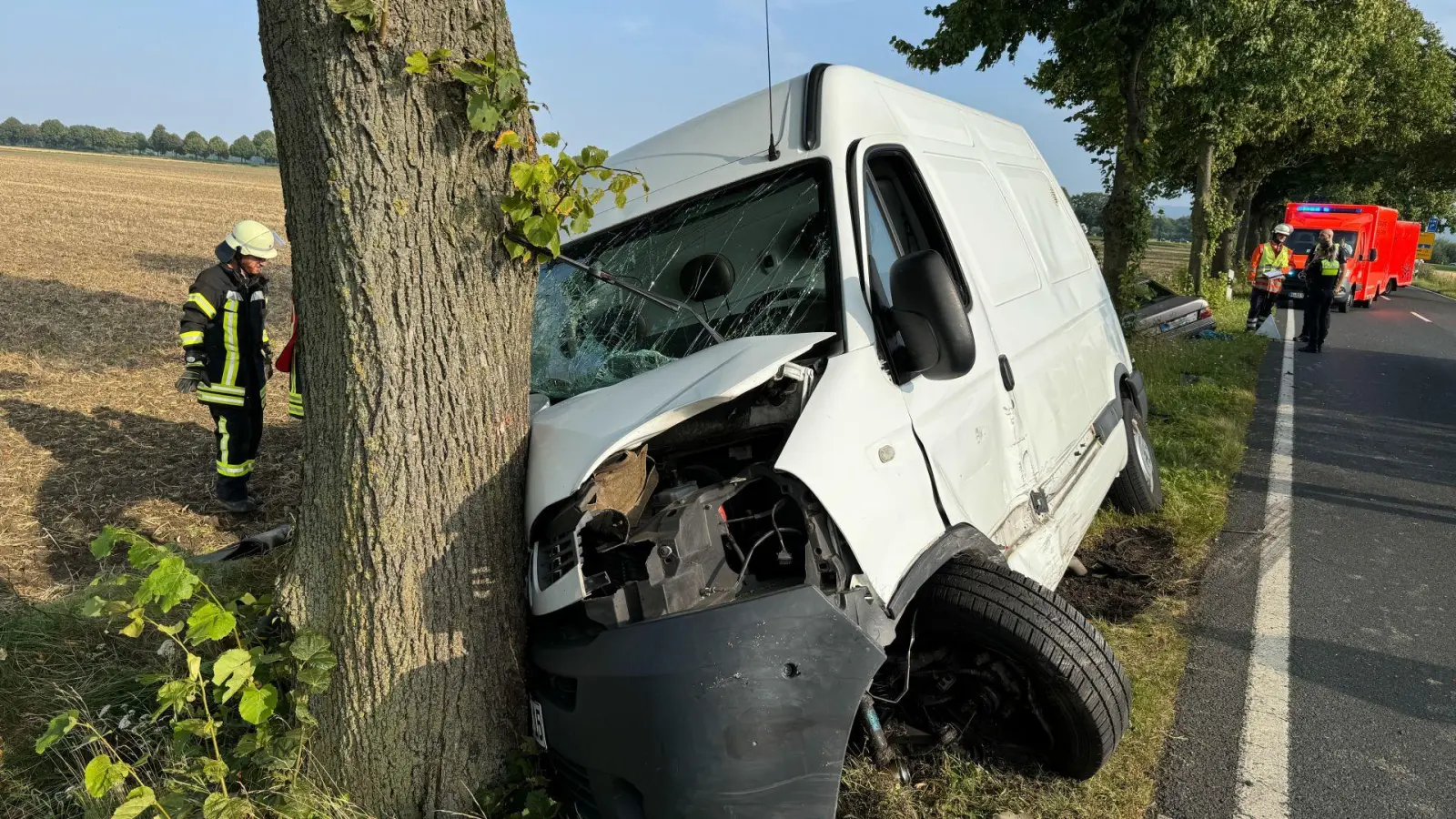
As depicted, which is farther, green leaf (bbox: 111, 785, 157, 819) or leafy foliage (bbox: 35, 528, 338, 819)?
leafy foliage (bbox: 35, 528, 338, 819)

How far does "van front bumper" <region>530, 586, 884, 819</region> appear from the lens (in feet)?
7.08

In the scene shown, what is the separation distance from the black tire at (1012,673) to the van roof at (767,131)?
4.81 feet

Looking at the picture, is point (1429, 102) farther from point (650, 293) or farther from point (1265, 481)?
point (650, 293)

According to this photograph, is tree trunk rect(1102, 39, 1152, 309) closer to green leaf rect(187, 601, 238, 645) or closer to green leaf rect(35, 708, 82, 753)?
green leaf rect(187, 601, 238, 645)

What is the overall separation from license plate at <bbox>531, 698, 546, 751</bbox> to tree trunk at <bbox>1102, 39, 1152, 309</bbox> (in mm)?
10918

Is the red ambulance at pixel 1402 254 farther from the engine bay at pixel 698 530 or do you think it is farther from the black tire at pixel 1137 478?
the engine bay at pixel 698 530

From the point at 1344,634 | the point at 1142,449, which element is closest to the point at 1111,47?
the point at 1142,449

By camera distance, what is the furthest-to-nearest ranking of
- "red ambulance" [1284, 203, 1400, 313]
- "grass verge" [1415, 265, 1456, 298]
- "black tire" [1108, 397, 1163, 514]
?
"grass verge" [1415, 265, 1456, 298] → "red ambulance" [1284, 203, 1400, 313] → "black tire" [1108, 397, 1163, 514]

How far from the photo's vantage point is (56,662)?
3391mm

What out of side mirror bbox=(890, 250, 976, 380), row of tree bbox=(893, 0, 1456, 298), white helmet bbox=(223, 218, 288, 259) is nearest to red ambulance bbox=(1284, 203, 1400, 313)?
row of tree bbox=(893, 0, 1456, 298)

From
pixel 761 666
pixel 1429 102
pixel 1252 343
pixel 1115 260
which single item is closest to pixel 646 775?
pixel 761 666

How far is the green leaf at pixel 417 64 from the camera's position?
2.39 metres

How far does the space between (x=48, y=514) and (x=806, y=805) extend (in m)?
5.29

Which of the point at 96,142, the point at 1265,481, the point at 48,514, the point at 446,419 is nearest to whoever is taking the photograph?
the point at 446,419
